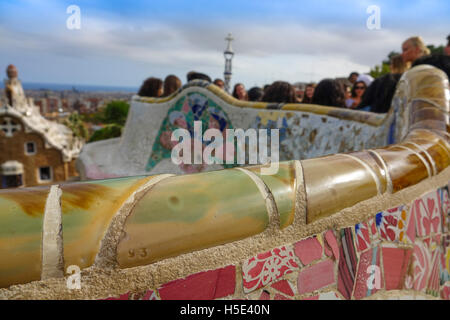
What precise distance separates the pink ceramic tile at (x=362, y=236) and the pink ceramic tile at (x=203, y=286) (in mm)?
392

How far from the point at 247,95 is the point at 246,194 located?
202 inches

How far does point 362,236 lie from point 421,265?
0.40 m

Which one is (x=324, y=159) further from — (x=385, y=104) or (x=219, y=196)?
(x=385, y=104)

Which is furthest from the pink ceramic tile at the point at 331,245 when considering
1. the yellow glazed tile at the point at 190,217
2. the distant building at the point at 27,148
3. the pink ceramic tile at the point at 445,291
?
the distant building at the point at 27,148

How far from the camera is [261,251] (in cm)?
81

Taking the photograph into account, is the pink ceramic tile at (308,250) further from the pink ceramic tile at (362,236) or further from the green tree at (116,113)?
the green tree at (116,113)

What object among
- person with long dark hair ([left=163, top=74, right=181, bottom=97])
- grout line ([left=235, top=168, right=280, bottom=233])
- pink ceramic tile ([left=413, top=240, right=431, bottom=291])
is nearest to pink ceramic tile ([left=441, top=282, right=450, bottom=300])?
pink ceramic tile ([left=413, top=240, right=431, bottom=291])

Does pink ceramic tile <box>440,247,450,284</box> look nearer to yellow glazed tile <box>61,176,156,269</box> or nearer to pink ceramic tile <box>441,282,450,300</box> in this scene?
pink ceramic tile <box>441,282,450,300</box>

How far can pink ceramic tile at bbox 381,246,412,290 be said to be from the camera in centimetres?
108

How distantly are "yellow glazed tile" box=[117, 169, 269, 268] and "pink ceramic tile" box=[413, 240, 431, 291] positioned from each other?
705mm

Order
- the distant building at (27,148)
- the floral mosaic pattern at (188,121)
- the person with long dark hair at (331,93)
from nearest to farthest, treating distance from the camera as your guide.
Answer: the person with long dark hair at (331,93), the floral mosaic pattern at (188,121), the distant building at (27,148)

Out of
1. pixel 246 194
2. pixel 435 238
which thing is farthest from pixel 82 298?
pixel 435 238

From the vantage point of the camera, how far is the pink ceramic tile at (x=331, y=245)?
91 centimetres

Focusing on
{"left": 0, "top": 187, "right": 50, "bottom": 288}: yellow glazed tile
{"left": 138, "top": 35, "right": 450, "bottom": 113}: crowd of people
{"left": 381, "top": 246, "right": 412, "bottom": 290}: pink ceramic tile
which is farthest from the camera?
{"left": 138, "top": 35, "right": 450, "bottom": 113}: crowd of people
